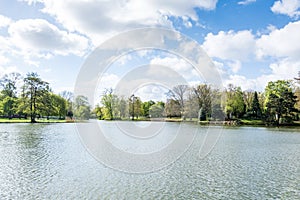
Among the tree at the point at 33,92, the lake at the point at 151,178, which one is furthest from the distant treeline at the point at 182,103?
the lake at the point at 151,178

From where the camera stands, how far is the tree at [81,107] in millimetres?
71012

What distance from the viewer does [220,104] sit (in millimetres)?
57562

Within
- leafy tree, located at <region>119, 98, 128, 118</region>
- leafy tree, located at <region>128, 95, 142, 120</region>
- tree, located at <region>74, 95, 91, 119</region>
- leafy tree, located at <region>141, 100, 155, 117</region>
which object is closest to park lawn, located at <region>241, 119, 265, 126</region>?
leafy tree, located at <region>128, 95, 142, 120</region>

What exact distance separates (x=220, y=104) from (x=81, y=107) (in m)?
36.4

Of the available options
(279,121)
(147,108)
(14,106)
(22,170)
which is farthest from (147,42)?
(147,108)

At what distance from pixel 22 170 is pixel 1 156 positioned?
434 centimetres

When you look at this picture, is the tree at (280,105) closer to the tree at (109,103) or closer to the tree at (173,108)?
the tree at (173,108)

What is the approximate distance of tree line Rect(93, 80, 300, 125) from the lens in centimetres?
4903

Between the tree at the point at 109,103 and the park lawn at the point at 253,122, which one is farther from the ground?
the tree at the point at 109,103

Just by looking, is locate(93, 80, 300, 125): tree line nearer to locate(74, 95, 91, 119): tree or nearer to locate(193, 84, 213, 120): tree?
locate(193, 84, 213, 120): tree

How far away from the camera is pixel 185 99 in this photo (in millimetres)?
61344

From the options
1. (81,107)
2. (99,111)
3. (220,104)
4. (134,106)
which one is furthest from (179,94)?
(81,107)

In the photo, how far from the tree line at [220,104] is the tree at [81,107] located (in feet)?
14.1

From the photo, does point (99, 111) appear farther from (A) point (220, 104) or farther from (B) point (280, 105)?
(B) point (280, 105)
